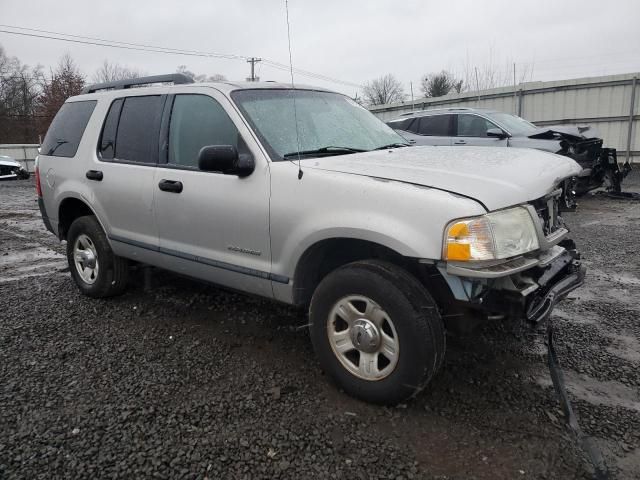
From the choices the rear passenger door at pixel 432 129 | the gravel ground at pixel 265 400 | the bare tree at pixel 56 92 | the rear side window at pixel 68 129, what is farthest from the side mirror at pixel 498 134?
the bare tree at pixel 56 92

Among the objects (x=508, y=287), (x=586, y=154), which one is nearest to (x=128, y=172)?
(x=508, y=287)

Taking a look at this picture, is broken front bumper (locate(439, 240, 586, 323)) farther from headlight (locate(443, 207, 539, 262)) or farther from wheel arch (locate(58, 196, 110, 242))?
wheel arch (locate(58, 196, 110, 242))

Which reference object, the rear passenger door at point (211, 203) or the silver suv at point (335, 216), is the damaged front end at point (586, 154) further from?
the rear passenger door at point (211, 203)

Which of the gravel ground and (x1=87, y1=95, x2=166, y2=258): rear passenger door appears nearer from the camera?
the gravel ground

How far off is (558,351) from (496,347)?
1.33ft

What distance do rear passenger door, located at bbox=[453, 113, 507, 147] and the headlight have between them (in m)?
7.64

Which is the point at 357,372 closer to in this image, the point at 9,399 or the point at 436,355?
the point at 436,355

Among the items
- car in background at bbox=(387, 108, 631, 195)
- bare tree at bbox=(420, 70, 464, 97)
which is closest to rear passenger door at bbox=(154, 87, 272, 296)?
car in background at bbox=(387, 108, 631, 195)

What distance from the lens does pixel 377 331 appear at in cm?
273

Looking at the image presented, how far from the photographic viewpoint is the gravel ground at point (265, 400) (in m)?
2.37

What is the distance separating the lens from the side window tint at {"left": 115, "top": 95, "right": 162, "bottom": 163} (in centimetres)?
393

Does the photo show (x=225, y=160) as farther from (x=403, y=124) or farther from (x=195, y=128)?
(x=403, y=124)

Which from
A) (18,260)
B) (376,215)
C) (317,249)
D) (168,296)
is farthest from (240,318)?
(18,260)

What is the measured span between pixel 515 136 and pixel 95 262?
7.70 metres
